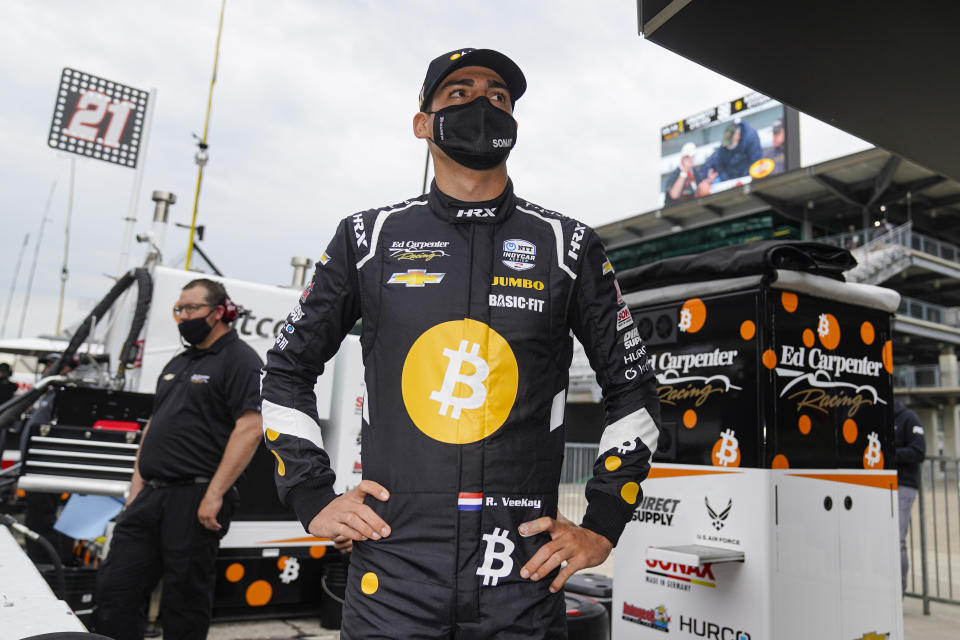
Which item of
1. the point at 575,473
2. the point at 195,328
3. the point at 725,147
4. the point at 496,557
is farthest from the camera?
the point at 725,147

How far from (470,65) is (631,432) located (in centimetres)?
103

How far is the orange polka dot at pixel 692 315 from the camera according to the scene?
3449 millimetres

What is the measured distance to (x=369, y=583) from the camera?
157 centimetres

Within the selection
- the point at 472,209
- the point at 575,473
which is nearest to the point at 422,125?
the point at 472,209

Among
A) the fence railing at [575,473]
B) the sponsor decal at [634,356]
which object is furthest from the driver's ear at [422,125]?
the fence railing at [575,473]

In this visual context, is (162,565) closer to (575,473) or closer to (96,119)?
(575,473)

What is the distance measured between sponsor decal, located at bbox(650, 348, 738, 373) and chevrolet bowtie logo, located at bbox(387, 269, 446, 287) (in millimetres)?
1842

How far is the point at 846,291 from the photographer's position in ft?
11.0

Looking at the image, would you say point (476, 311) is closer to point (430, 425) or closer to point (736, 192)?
point (430, 425)

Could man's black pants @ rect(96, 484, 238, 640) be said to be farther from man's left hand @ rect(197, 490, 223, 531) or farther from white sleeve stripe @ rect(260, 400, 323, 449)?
white sleeve stripe @ rect(260, 400, 323, 449)

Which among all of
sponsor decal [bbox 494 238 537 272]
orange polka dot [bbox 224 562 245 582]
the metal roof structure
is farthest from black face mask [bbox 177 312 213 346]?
the metal roof structure

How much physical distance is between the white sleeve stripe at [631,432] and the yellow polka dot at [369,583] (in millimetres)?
578

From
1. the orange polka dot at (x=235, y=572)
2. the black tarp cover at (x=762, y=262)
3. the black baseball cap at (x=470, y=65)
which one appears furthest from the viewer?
the orange polka dot at (x=235, y=572)

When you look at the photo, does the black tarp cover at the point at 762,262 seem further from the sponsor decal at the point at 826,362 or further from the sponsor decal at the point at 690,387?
the sponsor decal at the point at 690,387
